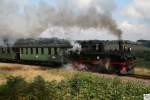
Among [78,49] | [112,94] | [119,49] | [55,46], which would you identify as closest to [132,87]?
[112,94]

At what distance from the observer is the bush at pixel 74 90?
1518 centimetres

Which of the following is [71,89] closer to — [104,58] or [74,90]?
[74,90]

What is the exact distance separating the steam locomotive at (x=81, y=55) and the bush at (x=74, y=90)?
1161 cm

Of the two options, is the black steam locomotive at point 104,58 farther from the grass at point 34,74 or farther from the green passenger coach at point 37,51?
the grass at point 34,74

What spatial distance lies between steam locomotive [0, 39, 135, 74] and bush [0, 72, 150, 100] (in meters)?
11.6

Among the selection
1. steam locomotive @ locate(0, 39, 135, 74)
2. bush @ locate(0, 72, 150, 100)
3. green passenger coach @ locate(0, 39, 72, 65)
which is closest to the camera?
bush @ locate(0, 72, 150, 100)

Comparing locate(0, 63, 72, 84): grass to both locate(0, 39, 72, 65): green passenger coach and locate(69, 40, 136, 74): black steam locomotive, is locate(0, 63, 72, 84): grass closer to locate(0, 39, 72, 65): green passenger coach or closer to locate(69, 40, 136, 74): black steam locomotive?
locate(69, 40, 136, 74): black steam locomotive

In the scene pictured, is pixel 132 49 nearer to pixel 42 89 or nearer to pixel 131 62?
pixel 131 62

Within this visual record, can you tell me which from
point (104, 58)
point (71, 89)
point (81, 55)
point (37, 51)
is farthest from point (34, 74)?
point (37, 51)

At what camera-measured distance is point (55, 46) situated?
36.9 meters

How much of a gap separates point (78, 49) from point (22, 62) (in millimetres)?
11603

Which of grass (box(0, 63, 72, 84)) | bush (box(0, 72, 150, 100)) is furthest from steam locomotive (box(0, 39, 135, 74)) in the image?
bush (box(0, 72, 150, 100))

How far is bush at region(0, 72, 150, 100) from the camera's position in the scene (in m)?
15.2

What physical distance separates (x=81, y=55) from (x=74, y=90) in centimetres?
1546
